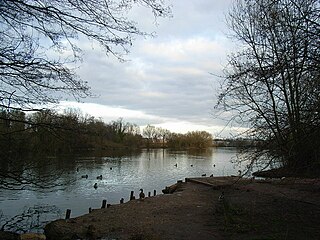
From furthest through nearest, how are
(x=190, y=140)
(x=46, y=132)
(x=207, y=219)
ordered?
(x=190, y=140) → (x=207, y=219) → (x=46, y=132)

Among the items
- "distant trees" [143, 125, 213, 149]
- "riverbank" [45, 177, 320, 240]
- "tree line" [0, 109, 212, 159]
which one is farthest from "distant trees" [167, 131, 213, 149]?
"tree line" [0, 109, 212, 159]

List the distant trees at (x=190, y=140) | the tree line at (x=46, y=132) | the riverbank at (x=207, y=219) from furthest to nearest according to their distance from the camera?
the distant trees at (x=190, y=140) → the riverbank at (x=207, y=219) → the tree line at (x=46, y=132)

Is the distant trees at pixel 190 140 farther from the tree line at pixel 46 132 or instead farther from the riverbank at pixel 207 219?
the tree line at pixel 46 132

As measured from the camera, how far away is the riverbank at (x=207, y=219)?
9.06 metres

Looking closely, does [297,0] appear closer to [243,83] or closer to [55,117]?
[243,83]

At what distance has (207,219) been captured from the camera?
440 inches

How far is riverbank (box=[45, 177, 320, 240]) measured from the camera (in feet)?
29.7

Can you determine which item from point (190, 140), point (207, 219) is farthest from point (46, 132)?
point (190, 140)

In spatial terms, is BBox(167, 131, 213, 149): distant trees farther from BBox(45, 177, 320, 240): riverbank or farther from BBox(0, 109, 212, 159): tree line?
BBox(0, 109, 212, 159): tree line

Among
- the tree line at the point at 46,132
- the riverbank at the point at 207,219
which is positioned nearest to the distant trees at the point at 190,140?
the riverbank at the point at 207,219

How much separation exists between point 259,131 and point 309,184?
8605 millimetres

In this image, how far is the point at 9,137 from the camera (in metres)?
6.06

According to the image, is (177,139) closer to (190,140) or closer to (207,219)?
(190,140)

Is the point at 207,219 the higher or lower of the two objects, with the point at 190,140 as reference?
lower
